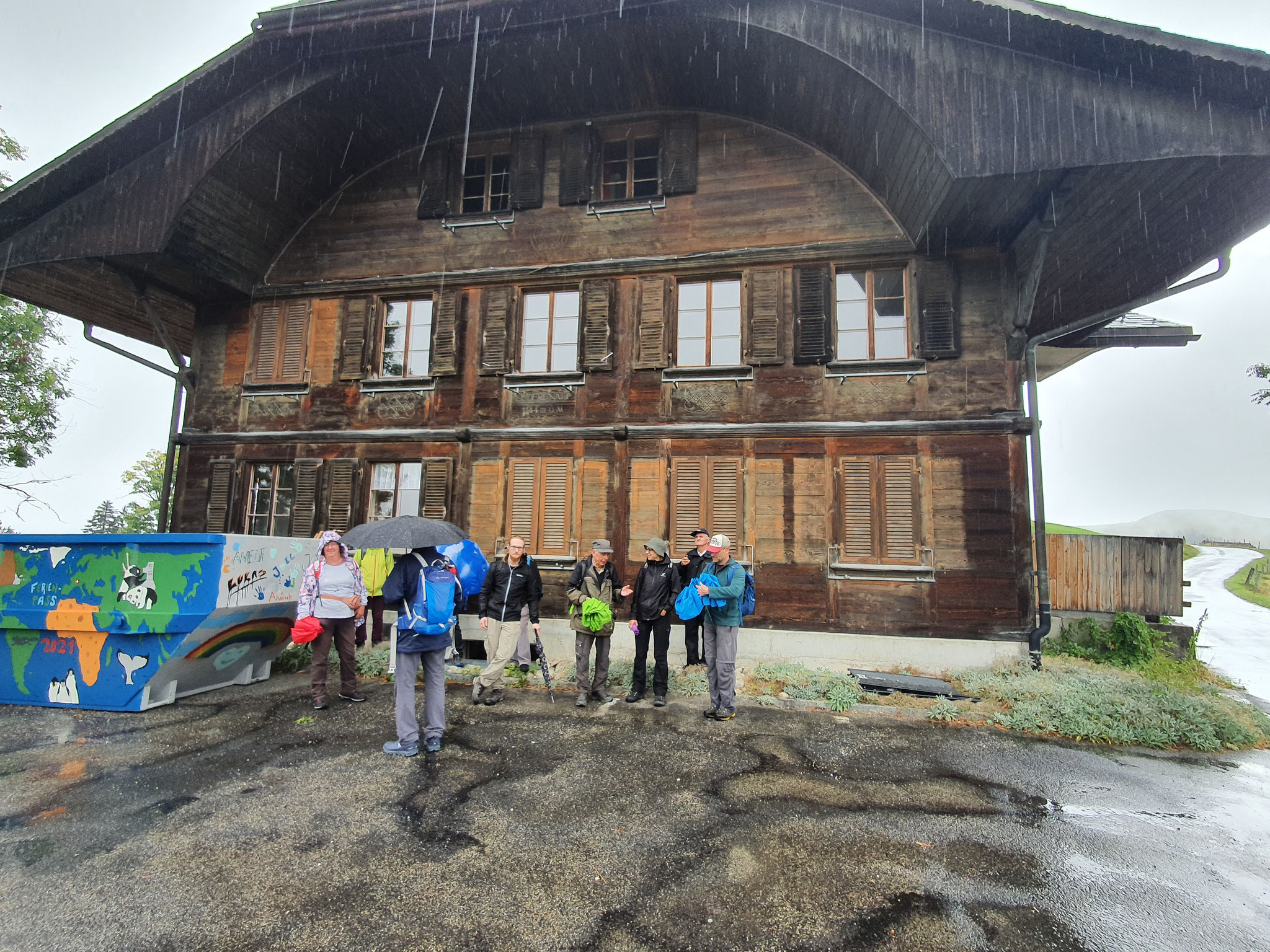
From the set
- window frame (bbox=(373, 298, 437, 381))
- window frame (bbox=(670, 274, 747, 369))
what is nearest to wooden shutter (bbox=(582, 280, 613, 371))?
window frame (bbox=(670, 274, 747, 369))

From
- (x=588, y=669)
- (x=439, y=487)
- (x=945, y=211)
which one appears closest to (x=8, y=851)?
(x=588, y=669)

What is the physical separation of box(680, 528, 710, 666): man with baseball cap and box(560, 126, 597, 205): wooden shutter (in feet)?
21.6

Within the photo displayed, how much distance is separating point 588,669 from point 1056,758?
16.5ft

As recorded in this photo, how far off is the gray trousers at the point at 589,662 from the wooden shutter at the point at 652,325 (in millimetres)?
4894

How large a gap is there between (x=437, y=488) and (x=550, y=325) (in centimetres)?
359

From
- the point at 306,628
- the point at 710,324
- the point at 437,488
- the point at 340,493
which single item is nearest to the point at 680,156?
the point at 710,324

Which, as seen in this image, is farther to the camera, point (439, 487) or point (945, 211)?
point (439, 487)

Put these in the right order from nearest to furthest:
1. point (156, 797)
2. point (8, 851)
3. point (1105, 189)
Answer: point (8, 851)
point (156, 797)
point (1105, 189)

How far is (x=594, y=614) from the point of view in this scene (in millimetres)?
7434

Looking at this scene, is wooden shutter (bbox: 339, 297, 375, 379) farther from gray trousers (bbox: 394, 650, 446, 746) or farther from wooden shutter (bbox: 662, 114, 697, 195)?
gray trousers (bbox: 394, 650, 446, 746)

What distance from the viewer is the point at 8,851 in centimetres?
400

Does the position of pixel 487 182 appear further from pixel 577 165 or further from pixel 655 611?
pixel 655 611

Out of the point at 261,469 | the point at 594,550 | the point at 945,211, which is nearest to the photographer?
the point at 594,550

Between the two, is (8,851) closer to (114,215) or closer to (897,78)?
(114,215)
